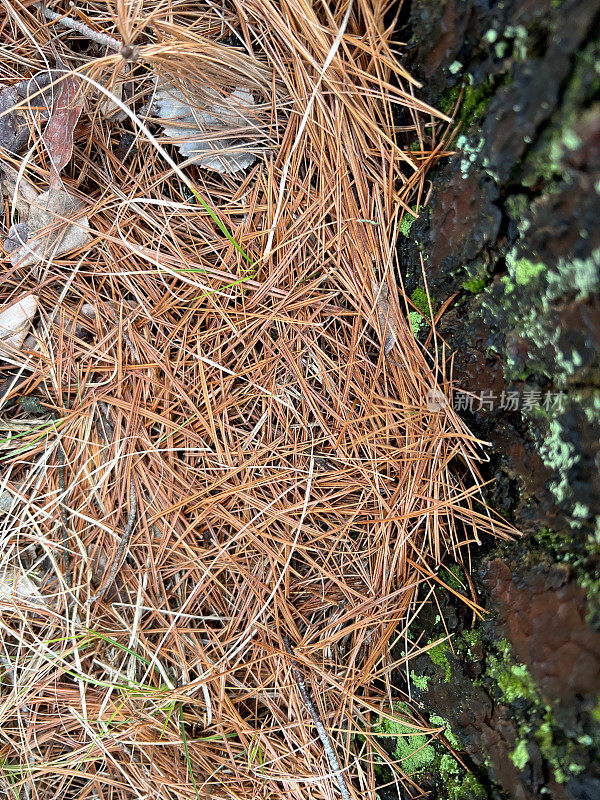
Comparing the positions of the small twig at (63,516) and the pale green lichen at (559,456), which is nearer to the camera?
the pale green lichen at (559,456)

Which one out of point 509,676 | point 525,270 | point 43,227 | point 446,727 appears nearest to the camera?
point 525,270

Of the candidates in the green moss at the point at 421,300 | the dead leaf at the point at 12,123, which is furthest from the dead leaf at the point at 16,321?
the green moss at the point at 421,300

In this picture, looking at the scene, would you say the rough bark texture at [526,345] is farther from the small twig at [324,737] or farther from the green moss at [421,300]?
the small twig at [324,737]

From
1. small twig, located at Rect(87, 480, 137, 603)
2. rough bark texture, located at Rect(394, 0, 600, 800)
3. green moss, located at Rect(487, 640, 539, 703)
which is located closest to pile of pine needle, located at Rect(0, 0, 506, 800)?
small twig, located at Rect(87, 480, 137, 603)

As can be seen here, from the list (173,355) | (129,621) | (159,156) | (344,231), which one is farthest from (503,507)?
(159,156)

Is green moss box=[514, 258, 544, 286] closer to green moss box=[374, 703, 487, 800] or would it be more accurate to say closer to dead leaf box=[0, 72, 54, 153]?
green moss box=[374, 703, 487, 800]

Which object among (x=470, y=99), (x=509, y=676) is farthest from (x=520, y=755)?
(x=470, y=99)

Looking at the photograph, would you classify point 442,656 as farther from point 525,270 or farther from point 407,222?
point 407,222

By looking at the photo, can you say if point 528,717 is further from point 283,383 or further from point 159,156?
point 159,156
